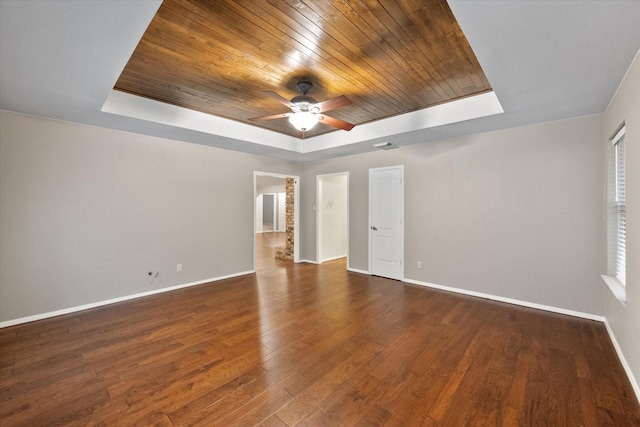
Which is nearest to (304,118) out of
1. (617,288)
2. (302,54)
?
(302,54)

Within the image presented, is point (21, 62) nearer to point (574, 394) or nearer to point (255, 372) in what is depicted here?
point (255, 372)

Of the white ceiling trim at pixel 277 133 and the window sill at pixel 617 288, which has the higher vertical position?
the white ceiling trim at pixel 277 133

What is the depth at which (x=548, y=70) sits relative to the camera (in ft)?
7.29

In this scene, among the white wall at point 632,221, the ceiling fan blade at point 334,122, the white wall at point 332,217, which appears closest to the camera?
the white wall at point 632,221

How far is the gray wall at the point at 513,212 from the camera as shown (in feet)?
10.9

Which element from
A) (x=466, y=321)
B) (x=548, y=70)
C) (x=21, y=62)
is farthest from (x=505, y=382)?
(x=21, y=62)

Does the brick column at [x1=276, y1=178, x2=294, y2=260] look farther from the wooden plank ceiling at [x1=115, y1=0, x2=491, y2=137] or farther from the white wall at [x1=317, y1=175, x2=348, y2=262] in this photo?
the wooden plank ceiling at [x1=115, y1=0, x2=491, y2=137]

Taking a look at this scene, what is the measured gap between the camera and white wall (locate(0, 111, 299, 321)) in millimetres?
3221

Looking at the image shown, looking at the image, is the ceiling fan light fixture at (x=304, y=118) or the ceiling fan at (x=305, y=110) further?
the ceiling fan light fixture at (x=304, y=118)

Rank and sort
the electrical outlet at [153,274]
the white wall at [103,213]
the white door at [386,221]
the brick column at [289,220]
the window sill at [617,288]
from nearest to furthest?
the window sill at [617,288] < the white wall at [103,213] < the electrical outlet at [153,274] < the white door at [386,221] < the brick column at [289,220]

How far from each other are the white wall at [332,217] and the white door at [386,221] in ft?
4.60

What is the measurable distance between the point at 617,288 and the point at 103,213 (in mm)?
6036

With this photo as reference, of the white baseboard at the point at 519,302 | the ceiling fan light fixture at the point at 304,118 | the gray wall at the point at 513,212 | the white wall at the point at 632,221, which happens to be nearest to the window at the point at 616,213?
the gray wall at the point at 513,212

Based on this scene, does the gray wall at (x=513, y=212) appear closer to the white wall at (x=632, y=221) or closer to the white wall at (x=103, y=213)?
the white wall at (x=632, y=221)
